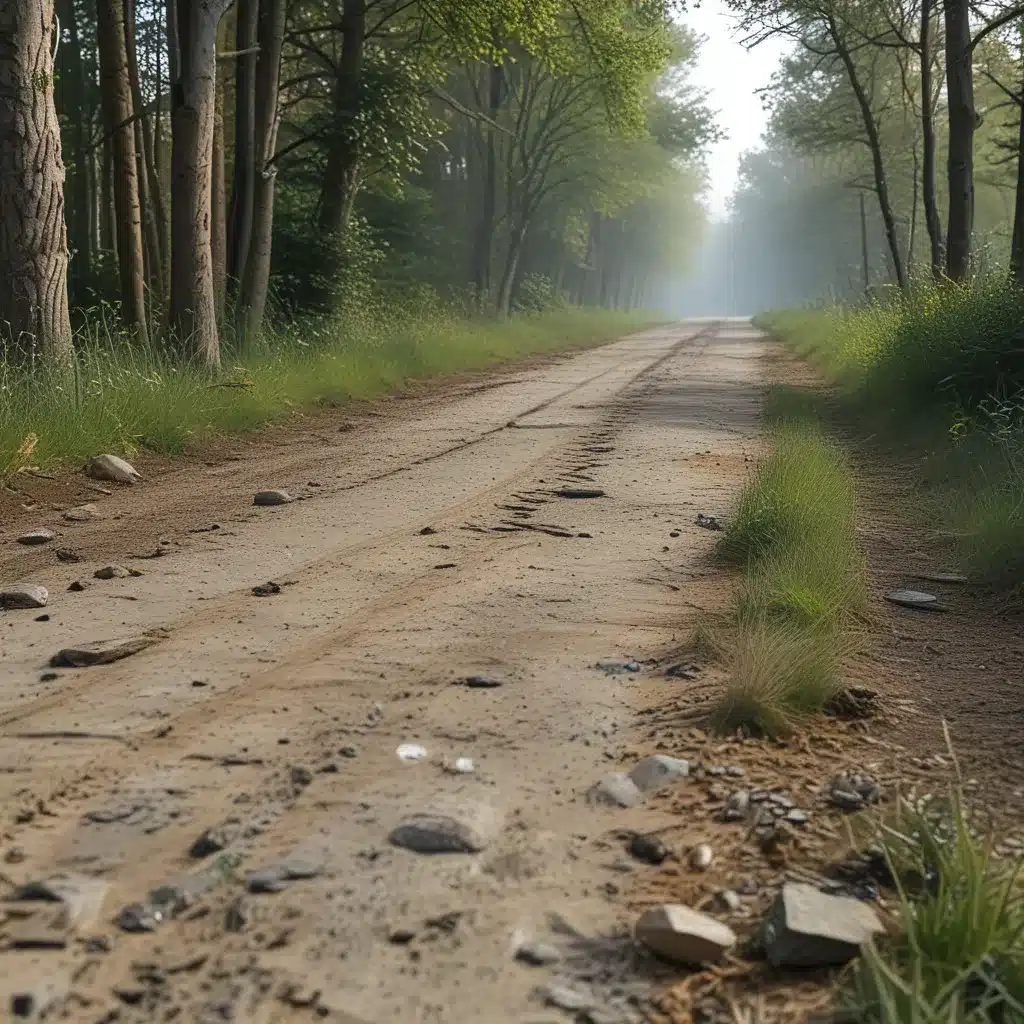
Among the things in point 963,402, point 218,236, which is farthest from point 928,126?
point 218,236

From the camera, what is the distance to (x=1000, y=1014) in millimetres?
1971

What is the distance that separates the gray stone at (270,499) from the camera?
22.4ft

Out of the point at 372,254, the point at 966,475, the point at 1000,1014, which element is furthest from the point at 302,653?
the point at 372,254

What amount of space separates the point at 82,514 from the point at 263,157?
30.0 feet

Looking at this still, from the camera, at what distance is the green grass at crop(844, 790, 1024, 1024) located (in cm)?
188

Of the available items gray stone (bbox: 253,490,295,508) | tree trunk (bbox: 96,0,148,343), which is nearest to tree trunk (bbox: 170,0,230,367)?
tree trunk (bbox: 96,0,148,343)

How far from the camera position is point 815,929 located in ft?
7.07

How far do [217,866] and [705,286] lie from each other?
7268 inches

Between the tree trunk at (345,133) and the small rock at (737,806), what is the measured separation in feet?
50.3

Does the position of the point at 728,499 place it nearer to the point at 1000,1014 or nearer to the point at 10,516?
the point at 10,516

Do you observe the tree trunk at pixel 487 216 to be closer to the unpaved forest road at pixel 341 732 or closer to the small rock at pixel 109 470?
the small rock at pixel 109 470

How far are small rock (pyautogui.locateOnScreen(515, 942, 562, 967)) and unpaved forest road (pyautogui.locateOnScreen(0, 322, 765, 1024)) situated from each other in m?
0.02

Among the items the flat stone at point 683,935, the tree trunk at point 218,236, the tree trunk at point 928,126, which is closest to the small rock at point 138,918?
the flat stone at point 683,935

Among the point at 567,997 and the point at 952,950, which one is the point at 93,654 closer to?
the point at 567,997
